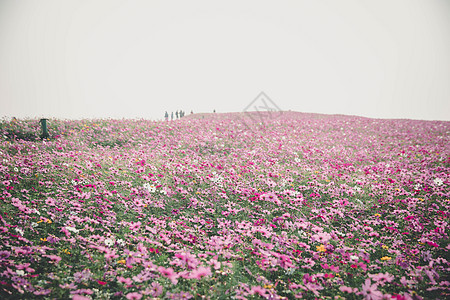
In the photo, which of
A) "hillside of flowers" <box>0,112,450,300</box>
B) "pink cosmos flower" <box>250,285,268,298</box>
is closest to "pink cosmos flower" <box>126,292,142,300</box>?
"hillside of flowers" <box>0,112,450,300</box>

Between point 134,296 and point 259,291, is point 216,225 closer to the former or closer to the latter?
point 259,291

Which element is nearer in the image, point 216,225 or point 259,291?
point 259,291

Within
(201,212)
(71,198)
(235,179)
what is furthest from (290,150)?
(71,198)

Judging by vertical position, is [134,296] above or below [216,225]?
above

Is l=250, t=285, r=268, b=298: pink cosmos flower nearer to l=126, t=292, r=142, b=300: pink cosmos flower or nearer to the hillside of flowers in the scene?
the hillside of flowers

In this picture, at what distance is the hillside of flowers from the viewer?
2.70 m

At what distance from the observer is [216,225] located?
4.38m

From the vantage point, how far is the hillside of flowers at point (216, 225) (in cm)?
270

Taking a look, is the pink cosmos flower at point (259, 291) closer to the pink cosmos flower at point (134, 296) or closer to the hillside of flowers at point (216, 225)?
the hillside of flowers at point (216, 225)

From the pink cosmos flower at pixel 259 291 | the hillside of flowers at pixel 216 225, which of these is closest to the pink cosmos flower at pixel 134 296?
the hillside of flowers at pixel 216 225

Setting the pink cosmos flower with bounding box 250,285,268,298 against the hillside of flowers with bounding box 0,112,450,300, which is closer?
the pink cosmos flower with bounding box 250,285,268,298

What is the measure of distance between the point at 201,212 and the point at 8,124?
40.2ft

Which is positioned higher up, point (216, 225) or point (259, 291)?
point (259, 291)

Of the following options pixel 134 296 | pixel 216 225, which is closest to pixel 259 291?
pixel 134 296
